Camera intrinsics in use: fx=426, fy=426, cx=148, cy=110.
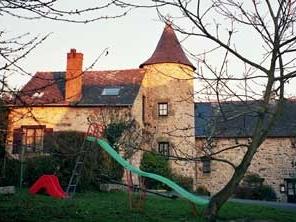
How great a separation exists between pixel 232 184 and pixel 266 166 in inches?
901

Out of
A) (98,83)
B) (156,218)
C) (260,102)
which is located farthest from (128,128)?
(260,102)

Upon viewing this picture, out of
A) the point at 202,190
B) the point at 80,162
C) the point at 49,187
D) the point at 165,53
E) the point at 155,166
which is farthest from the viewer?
the point at 202,190

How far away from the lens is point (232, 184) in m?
5.35

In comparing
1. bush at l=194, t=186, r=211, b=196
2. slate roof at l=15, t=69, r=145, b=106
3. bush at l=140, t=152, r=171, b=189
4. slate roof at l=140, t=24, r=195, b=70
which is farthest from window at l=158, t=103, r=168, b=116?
bush at l=194, t=186, r=211, b=196

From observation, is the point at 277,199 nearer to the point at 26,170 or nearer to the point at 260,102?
the point at 26,170

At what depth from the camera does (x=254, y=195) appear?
24.4m

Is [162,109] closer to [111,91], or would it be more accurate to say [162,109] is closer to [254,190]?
[111,91]

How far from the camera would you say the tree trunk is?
5129 mm

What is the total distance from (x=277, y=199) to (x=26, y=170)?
1588cm

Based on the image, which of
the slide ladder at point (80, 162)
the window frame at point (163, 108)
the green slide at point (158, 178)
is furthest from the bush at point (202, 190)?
the green slide at point (158, 178)

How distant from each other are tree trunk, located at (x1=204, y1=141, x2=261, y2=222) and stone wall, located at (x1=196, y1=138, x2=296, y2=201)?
21365 millimetres

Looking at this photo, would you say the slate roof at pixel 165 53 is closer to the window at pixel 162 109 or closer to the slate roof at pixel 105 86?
the slate roof at pixel 105 86

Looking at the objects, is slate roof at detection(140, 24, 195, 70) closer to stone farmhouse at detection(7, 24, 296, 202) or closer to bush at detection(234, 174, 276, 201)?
stone farmhouse at detection(7, 24, 296, 202)

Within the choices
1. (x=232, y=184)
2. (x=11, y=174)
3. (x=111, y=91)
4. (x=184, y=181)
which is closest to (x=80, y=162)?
(x=11, y=174)
